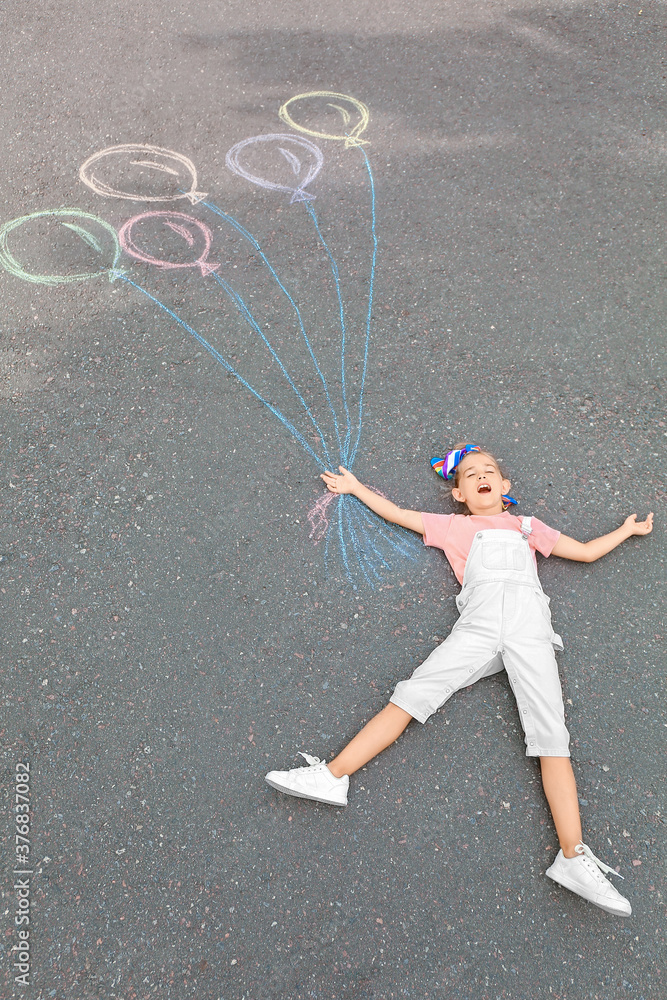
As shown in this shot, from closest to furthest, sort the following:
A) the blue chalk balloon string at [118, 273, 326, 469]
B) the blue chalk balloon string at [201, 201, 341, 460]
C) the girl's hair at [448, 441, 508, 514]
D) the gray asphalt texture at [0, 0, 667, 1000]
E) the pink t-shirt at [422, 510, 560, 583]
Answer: the gray asphalt texture at [0, 0, 667, 1000], the pink t-shirt at [422, 510, 560, 583], the girl's hair at [448, 441, 508, 514], the blue chalk balloon string at [118, 273, 326, 469], the blue chalk balloon string at [201, 201, 341, 460]

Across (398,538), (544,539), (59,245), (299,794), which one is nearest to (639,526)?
(544,539)

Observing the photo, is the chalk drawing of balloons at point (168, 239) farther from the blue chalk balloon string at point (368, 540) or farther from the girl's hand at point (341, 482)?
the blue chalk balloon string at point (368, 540)

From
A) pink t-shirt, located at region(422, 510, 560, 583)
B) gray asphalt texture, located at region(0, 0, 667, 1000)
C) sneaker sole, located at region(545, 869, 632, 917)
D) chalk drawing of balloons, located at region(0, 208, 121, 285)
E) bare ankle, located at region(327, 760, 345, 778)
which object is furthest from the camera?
chalk drawing of balloons, located at region(0, 208, 121, 285)

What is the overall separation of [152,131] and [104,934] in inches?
146

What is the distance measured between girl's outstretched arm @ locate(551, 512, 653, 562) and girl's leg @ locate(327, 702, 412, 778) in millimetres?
860

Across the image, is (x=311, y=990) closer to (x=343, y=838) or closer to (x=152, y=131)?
(x=343, y=838)

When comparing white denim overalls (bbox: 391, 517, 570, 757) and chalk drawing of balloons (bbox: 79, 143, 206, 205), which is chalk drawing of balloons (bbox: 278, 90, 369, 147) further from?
white denim overalls (bbox: 391, 517, 570, 757)

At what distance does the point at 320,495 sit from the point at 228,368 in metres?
0.75

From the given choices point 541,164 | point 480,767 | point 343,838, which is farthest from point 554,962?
point 541,164

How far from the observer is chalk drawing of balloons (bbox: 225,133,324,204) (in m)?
3.54

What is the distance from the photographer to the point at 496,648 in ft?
7.76

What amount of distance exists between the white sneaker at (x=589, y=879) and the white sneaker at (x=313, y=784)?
2.28 feet

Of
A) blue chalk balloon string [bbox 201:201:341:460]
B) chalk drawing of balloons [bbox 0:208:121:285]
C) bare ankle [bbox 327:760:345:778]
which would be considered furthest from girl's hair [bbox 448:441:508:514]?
chalk drawing of balloons [bbox 0:208:121:285]

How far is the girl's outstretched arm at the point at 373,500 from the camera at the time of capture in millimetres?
2660
